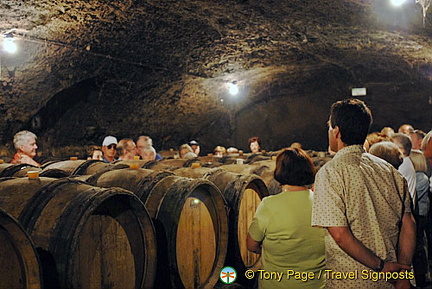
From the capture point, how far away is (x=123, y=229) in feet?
6.96

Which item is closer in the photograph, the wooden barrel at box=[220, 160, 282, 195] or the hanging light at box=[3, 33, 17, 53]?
the wooden barrel at box=[220, 160, 282, 195]

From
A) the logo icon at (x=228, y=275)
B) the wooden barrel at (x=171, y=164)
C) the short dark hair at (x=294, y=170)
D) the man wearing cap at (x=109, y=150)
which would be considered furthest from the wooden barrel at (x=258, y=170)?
the man wearing cap at (x=109, y=150)

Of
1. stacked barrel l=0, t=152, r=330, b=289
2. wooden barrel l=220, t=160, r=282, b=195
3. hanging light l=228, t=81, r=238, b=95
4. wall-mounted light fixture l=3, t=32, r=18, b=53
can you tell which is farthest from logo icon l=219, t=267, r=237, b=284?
hanging light l=228, t=81, r=238, b=95

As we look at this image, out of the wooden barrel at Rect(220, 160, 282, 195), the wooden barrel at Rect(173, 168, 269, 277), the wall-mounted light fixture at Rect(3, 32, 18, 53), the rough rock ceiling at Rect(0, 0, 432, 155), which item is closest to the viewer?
the wooden barrel at Rect(173, 168, 269, 277)

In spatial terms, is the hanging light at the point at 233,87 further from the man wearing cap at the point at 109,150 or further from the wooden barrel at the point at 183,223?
the wooden barrel at the point at 183,223

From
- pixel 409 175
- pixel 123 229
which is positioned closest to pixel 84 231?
pixel 123 229

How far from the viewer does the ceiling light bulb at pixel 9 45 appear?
4.46m

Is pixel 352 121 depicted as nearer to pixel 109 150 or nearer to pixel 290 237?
pixel 290 237

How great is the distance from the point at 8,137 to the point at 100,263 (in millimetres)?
4447

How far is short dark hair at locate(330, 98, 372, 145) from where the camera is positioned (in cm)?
175

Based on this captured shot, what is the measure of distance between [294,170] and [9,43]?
4039 millimetres

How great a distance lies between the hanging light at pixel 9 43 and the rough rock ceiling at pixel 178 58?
79 millimetres

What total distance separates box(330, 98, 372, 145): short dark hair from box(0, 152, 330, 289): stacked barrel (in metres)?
1.15

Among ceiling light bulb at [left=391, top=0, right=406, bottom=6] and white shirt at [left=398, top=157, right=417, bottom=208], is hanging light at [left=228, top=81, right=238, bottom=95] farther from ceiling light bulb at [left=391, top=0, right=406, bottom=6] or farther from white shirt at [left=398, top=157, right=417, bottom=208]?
white shirt at [left=398, top=157, right=417, bottom=208]
